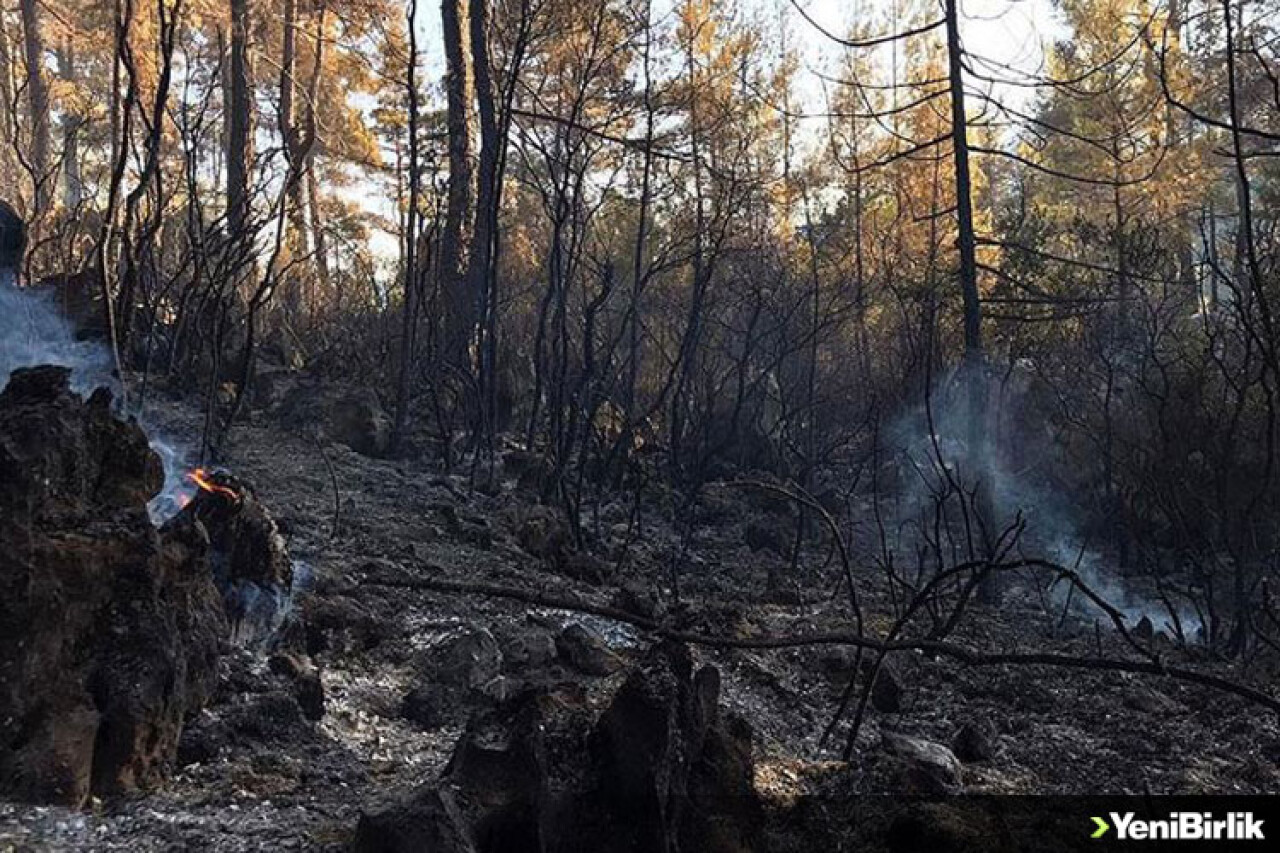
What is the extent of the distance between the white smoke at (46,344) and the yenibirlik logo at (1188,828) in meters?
4.38

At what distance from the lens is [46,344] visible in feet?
19.5

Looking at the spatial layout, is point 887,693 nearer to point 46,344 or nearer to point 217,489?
point 217,489

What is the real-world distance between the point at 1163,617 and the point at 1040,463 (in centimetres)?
399

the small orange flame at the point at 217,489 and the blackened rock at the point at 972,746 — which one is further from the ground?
the small orange flame at the point at 217,489

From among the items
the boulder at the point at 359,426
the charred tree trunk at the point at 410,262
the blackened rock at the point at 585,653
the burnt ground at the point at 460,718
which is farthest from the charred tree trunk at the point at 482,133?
the blackened rock at the point at 585,653

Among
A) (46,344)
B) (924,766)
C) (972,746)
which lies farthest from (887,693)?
(46,344)

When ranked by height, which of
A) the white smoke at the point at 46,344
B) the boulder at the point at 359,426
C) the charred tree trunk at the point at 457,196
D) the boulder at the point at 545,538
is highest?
the charred tree trunk at the point at 457,196

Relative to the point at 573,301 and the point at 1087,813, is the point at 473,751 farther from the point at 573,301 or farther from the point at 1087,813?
the point at 573,301

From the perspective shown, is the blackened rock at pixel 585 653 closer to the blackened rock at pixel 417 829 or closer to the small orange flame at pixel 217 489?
the small orange flame at pixel 217 489

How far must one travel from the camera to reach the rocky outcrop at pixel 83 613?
71.0 inches

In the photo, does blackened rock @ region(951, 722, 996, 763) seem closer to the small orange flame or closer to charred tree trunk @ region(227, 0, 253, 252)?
the small orange flame

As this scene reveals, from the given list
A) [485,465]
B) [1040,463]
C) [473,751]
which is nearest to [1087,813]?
[473,751]

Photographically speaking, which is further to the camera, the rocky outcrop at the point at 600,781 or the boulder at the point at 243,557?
the boulder at the point at 243,557

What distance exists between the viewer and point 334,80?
61.9 ft
